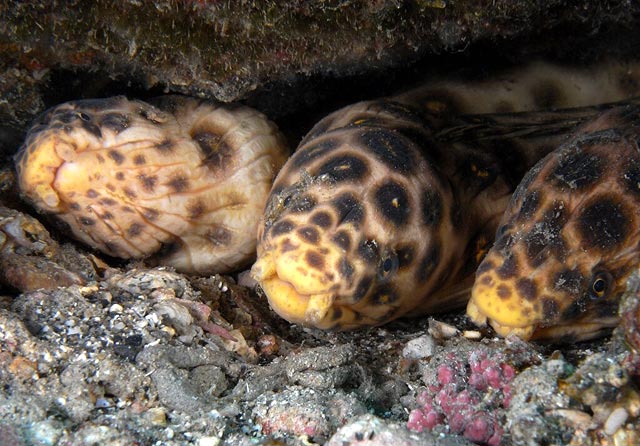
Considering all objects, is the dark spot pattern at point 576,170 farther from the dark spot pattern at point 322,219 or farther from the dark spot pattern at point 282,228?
the dark spot pattern at point 282,228

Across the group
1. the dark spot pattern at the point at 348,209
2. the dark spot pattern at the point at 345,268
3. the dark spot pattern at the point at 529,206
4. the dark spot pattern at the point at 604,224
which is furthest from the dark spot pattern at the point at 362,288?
the dark spot pattern at the point at 604,224

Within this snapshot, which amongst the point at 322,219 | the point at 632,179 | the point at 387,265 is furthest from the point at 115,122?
the point at 632,179

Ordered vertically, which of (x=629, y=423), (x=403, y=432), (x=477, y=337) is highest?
(x=629, y=423)

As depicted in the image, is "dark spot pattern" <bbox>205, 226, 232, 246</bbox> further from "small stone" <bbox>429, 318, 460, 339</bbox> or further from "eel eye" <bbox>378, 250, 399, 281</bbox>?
"small stone" <bbox>429, 318, 460, 339</bbox>

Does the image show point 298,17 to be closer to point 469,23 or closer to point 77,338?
point 469,23

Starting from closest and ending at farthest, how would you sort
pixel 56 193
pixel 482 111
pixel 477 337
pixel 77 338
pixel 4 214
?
pixel 77 338, pixel 477 337, pixel 4 214, pixel 56 193, pixel 482 111

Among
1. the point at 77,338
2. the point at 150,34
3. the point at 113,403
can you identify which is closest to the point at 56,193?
the point at 150,34

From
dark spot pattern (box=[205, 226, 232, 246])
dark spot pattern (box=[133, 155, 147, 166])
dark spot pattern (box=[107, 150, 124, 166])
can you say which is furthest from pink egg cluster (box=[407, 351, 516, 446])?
dark spot pattern (box=[107, 150, 124, 166])

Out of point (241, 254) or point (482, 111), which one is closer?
point (241, 254)
